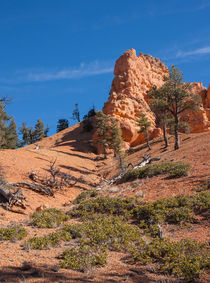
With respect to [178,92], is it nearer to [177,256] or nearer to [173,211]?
[173,211]

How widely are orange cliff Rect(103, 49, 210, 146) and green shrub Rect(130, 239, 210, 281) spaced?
36498mm

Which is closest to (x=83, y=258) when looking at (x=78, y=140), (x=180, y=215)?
(x=180, y=215)

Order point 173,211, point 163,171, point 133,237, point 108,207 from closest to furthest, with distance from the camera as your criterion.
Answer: point 133,237 < point 173,211 < point 108,207 < point 163,171

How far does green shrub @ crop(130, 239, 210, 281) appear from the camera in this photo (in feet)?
17.8

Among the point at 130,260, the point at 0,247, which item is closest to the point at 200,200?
the point at 130,260

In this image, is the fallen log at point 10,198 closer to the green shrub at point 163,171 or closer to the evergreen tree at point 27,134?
the green shrub at point 163,171

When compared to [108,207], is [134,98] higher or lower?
higher

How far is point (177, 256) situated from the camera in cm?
612

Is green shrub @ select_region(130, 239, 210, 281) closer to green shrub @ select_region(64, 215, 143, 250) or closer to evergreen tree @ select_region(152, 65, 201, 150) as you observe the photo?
green shrub @ select_region(64, 215, 143, 250)

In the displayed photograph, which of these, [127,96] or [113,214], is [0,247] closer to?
[113,214]

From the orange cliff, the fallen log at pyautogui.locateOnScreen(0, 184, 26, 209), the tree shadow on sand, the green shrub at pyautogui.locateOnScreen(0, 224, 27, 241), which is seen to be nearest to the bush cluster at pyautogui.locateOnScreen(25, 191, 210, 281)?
the green shrub at pyautogui.locateOnScreen(0, 224, 27, 241)

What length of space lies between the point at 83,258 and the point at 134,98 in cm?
4843

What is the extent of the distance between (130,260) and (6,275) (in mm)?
3066

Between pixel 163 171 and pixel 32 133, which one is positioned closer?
pixel 163 171
